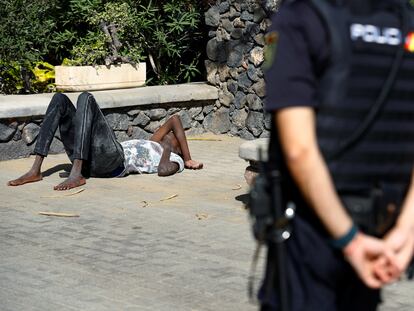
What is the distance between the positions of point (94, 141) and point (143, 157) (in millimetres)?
586

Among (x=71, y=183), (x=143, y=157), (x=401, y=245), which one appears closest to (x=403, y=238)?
(x=401, y=245)

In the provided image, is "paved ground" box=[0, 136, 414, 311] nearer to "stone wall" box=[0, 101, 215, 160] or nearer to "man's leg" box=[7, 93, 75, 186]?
"man's leg" box=[7, 93, 75, 186]

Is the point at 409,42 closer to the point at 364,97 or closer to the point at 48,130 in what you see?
the point at 364,97

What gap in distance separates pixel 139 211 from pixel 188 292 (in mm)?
2321

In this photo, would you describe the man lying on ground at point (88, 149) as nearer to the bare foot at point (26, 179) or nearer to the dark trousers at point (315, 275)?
the bare foot at point (26, 179)

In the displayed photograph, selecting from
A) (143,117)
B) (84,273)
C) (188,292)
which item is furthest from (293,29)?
(143,117)

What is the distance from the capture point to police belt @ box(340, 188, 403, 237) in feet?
8.79

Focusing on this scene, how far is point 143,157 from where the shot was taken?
9320 millimetres

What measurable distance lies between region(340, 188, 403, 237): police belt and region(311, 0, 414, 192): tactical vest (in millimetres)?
31

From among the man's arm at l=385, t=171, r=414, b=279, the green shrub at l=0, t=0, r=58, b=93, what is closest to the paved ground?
the green shrub at l=0, t=0, r=58, b=93

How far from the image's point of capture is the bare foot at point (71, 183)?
8539 millimetres

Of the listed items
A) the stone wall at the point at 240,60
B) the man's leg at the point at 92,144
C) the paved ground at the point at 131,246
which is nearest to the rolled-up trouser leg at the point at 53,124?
the man's leg at the point at 92,144

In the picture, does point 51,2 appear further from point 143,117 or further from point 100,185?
point 100,185

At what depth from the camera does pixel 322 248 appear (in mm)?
2691
